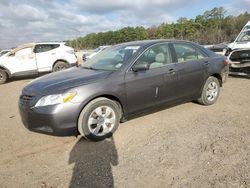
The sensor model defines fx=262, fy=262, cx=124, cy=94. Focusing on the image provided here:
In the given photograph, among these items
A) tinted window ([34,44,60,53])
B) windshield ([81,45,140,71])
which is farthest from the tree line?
windshield ([81,45,140,71])

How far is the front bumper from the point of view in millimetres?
Answer: 3910

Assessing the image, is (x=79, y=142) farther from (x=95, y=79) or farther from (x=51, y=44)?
(x=51, y=44)

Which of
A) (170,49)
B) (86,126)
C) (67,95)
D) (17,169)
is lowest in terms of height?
(17,169)

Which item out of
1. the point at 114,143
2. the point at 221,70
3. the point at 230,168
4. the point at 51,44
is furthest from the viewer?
the point at 51,44

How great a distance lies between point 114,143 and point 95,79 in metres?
1.09

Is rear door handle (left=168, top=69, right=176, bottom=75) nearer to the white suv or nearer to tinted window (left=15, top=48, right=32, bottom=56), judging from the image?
the white suv

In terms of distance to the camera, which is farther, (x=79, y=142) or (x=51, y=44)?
(x=51, y=44)

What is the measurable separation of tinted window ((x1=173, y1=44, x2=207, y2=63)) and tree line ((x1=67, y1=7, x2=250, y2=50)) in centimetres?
4190

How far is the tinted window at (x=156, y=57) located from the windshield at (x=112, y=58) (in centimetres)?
22

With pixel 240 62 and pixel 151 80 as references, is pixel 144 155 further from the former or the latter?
pixel 240 62

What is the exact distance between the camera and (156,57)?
5.07 meters

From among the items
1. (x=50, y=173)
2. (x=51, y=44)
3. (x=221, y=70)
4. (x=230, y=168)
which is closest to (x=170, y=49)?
(x=221, y=70)

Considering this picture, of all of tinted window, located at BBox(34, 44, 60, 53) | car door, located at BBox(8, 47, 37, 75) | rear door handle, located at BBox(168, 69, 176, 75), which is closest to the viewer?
rear door handle, located at BBox(168, 69, 176, 75)

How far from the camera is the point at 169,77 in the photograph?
5.05 metres
